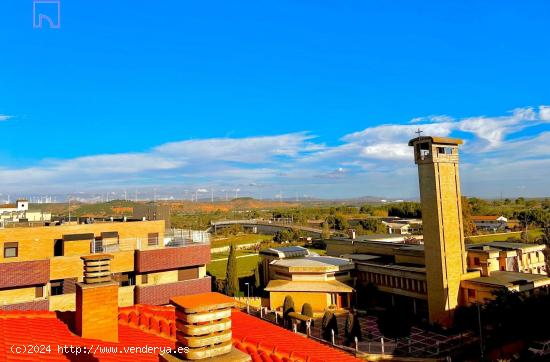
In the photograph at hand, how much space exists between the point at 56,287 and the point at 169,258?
6721mm

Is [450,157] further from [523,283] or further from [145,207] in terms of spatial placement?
[145,207]

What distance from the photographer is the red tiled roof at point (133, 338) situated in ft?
25.8

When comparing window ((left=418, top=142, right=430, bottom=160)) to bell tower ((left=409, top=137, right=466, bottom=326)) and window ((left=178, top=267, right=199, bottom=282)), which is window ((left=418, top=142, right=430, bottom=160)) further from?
window ((left=178, top=267, right=199, bottom=282))

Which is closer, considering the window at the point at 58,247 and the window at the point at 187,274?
the window at the point at 58,247

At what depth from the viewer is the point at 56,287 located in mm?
23375

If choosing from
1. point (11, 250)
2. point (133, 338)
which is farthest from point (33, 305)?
point (133, 338)

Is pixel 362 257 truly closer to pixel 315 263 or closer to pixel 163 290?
pixel 315 263

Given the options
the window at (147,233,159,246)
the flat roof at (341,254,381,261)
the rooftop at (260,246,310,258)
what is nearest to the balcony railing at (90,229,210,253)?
the window at (147,233,159,246)

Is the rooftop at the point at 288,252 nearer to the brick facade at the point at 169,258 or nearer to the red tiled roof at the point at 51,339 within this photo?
the brick facade at the point at 169,258

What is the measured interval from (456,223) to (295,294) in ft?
51.6

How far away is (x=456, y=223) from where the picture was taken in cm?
3203

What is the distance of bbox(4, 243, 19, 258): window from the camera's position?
75.6ft

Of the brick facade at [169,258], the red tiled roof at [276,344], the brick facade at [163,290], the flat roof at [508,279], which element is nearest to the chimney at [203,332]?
the red tiled roof at [276,344]

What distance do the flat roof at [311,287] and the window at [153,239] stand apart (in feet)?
44.1
